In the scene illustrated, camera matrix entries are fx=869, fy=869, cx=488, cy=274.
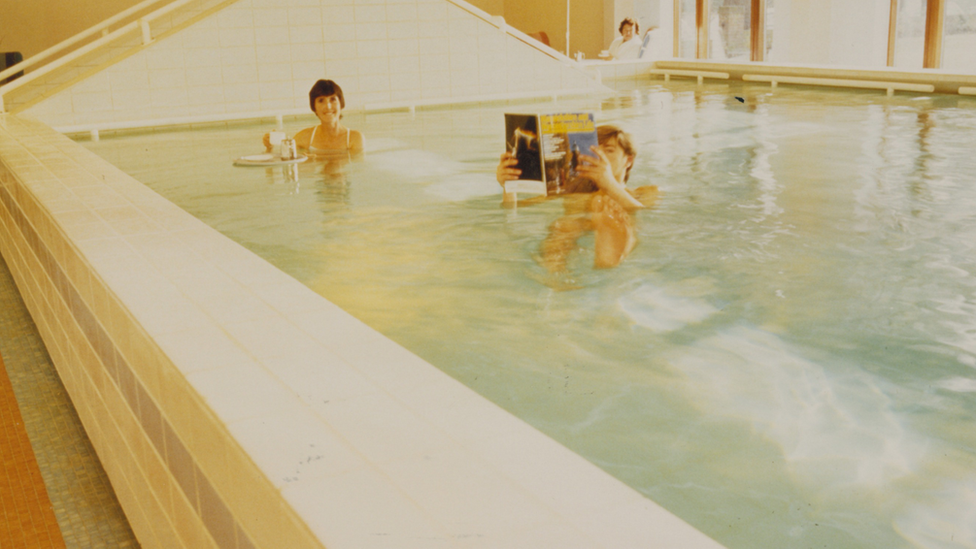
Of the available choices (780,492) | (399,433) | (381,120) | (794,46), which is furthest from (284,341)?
(794,46)

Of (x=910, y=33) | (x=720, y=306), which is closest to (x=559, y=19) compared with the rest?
(x=910, y=33)

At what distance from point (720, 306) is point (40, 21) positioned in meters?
11.4

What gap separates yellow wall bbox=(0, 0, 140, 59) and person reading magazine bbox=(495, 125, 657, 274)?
9.67 m

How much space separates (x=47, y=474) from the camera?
86.8 inches

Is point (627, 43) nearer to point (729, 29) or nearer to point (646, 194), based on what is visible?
point (729, 29)

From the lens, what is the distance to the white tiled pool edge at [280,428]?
0.96 metres

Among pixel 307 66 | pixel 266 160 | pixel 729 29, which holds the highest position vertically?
pixel 729 29

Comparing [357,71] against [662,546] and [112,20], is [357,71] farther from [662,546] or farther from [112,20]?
[662,546]

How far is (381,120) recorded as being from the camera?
870 cm

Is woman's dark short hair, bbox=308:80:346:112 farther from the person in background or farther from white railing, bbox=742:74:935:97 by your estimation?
the person in background

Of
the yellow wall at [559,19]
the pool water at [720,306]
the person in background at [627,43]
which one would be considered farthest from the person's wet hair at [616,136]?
the yellow wall at [559,19]

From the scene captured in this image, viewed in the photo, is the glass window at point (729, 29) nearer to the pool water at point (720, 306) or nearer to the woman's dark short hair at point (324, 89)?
the pool water at point (720, 306)

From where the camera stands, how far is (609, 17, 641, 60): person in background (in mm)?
11805

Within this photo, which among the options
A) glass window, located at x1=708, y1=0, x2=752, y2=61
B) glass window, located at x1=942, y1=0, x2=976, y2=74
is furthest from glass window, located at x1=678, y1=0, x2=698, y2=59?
glass window, located at x1=942, y1=0, x2=976, y2=74
